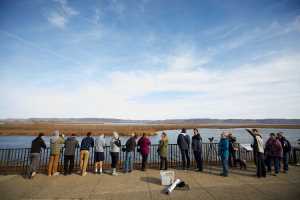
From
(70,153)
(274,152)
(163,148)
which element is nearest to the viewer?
(274,152)

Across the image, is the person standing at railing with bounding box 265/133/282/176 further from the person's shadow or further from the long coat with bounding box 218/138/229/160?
the person's shadow

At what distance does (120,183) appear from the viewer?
23.9ft

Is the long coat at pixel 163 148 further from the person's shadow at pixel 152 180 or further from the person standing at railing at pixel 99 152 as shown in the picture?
the person standing at railing at pixel 99 152

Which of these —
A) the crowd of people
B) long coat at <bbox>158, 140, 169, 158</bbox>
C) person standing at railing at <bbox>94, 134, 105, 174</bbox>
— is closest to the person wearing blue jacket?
the crowd of people

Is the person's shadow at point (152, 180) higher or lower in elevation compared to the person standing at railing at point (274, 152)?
lower

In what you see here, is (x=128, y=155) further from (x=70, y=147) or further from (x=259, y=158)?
(x=259, y=158)

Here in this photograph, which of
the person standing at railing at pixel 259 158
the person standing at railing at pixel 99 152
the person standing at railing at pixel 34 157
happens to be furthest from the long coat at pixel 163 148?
the person standing at railing at pixel 34 157

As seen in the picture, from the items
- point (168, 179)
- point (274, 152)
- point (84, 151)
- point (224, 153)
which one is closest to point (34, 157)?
point (84, 151)

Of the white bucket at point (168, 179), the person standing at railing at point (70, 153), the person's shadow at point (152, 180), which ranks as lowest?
the person's shadow at point (152, 180)

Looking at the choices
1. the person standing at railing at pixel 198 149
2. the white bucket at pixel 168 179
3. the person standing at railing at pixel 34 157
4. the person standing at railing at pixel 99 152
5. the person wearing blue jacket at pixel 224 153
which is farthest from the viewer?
the person standing at railing at pixel 198 149

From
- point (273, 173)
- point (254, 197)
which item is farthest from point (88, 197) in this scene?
point (273, 173)

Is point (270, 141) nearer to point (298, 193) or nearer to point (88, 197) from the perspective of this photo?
point (298, 193)

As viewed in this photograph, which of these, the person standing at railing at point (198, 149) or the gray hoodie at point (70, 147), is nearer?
the gray hoodie at point (70, 147)

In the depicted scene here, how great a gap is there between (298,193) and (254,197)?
159cm
